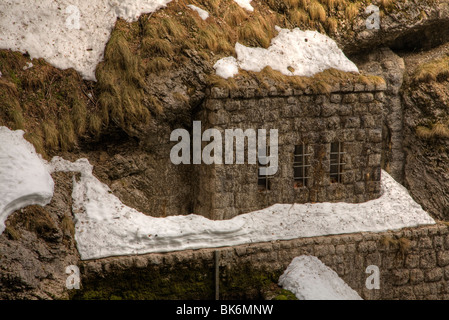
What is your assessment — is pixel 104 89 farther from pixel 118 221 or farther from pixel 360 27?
pixel 360 27

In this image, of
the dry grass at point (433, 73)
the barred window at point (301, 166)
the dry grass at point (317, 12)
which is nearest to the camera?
the barred window at point (301, 166)

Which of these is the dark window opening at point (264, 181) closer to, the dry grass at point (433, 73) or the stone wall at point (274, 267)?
the stone wall at point (274, 267)

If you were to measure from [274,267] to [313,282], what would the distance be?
0.79m

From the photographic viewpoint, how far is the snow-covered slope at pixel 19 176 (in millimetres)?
10781

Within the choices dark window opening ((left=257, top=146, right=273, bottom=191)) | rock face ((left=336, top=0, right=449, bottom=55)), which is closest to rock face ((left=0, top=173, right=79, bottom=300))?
dark window opening ((left=257, top=146, right=273, bottom=191))

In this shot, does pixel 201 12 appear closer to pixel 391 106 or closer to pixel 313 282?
pixel 391 106

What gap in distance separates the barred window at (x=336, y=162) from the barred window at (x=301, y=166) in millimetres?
607

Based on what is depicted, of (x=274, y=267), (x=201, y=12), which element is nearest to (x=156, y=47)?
(x=201, y=12)

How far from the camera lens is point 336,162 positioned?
1357 centimetres

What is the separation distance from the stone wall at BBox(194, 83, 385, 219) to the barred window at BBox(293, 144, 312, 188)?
62 millimetres

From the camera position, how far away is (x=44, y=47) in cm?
1262

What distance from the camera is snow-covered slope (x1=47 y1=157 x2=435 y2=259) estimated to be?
11602mm

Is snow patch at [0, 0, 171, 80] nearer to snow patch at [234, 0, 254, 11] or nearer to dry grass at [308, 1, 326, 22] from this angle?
snow patch at [234, 0, 254, 11]

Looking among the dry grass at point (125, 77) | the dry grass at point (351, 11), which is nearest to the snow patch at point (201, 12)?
the dry grass at point (125, 77)
